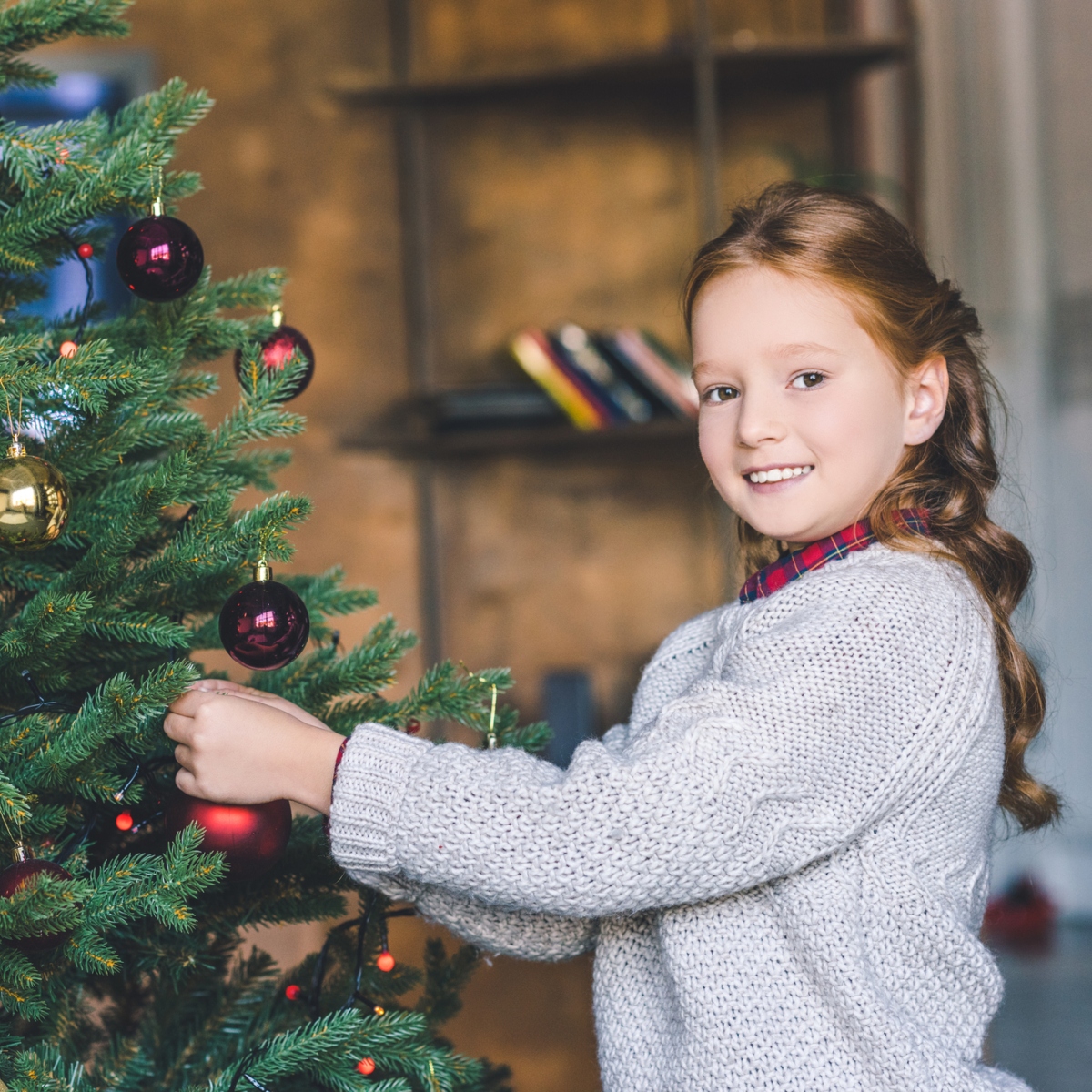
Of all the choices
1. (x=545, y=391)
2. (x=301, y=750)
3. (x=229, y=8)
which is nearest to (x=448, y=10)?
(x=229, y=8)

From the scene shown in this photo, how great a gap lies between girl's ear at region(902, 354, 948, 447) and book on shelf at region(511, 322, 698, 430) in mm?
1660

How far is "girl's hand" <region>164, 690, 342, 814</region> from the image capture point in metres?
0.78

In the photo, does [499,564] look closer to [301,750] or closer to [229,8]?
[229,8]

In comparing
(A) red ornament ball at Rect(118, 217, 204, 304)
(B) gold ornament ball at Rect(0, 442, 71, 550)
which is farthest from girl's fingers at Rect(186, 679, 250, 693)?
(A) red ornament ball at Rect(118, 217, 204, 304)

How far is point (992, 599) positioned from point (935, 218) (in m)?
2.18

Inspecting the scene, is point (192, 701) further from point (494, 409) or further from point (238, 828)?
point (494, 409)

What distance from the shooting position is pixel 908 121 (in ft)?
9.54

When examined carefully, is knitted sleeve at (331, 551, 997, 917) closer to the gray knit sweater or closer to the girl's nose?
the gray knit sweater

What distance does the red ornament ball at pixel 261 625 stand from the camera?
0.76 meters

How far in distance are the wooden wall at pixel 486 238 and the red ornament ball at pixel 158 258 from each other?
6.71 ft

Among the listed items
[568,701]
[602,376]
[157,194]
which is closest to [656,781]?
[157,194]

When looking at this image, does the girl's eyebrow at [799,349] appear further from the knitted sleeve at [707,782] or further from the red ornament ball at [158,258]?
the red ornament ball at [158,258]

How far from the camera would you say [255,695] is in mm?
815

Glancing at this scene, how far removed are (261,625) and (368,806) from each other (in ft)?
0.43
